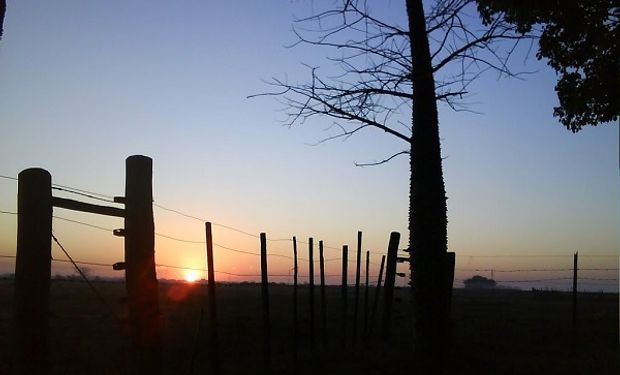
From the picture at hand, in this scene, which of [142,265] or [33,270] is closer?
[33,270]

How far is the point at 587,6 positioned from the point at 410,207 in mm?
3937

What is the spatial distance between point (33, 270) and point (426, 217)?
6373mm

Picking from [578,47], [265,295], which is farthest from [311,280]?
[578,47]

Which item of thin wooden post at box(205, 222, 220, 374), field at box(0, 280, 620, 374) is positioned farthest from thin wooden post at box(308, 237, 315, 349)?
thin wooden post at box(205, 222, 220, 374)

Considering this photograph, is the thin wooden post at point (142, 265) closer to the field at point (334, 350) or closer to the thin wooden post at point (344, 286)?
the field at point (334, 350)

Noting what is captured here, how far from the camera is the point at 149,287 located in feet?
22.4

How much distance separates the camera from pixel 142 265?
22.4 ft

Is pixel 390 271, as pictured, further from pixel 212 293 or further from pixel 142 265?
pixel 142 265

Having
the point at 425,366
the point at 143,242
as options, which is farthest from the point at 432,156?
the point at 143,242

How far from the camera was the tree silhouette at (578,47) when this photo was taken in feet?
33.3

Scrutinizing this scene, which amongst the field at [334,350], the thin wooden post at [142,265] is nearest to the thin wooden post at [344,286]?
the field at [334,350]

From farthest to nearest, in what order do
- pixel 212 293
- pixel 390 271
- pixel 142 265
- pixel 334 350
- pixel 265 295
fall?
pixel 390 271 < pixel 334 350 < pixel 265 295 < pixel 212 293 < pixel 142 265

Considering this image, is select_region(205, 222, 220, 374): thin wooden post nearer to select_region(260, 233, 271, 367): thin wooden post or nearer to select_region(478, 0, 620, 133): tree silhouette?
select_region(260, 233, 271, 367): thin wooden post

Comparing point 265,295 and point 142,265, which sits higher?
point 142,265
